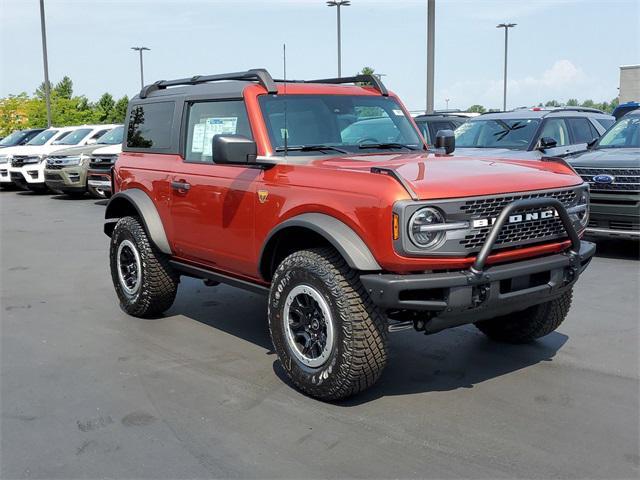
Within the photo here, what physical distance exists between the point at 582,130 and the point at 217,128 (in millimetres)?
7920

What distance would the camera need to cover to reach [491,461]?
11.6 ft

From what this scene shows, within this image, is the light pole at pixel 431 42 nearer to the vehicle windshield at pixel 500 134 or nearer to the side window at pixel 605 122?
the vehicle windshield at pixel 500 134

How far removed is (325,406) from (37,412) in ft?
5.71

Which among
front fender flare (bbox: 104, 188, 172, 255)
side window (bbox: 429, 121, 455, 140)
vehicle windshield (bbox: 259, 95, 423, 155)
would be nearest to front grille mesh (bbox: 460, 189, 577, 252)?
vehicle windshield (bbox: 259, 95, 423, 155)

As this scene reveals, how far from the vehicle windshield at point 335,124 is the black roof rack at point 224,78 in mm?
110

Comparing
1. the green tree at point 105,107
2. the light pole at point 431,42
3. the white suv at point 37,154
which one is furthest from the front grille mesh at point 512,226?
the green tree at point 105,107

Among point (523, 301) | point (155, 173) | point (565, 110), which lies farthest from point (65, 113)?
point (523, 301)

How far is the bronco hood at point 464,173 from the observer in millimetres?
3979

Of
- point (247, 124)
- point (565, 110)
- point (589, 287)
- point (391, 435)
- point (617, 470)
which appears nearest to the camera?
point (617, 470)

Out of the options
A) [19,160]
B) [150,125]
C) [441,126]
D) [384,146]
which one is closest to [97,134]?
[19,160]

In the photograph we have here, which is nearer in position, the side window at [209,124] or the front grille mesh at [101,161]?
the side window at [209,124]

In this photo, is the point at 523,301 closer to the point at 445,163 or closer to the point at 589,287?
the point at 445,163

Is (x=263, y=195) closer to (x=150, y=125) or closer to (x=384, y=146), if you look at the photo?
(x=384, y=146)

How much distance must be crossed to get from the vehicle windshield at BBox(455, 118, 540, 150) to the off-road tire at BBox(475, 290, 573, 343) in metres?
5.62
